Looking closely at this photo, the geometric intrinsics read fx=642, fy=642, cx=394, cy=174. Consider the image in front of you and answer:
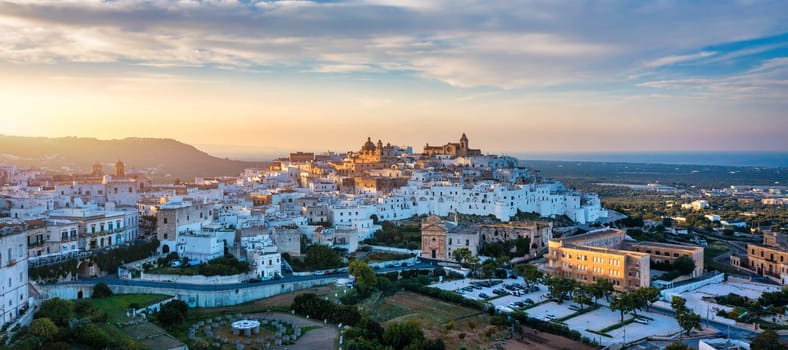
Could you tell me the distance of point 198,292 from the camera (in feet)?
110

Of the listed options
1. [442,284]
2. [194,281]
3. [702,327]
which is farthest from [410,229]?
[702,327]

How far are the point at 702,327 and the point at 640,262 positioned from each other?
7.07m

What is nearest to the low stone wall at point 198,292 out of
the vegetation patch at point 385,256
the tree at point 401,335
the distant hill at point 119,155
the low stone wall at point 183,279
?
the low stone wall at point 183,279

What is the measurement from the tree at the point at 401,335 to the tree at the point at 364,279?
7.71 meters

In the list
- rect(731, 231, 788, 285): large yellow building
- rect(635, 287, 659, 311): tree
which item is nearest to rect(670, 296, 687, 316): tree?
rect(635, 287, 659, 311): tree

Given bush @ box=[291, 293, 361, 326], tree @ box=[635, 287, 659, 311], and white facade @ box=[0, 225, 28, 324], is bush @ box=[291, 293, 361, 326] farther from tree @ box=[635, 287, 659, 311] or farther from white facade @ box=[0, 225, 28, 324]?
tree @ box=[635, 287, 659, 311]

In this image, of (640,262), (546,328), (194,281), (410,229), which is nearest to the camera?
(546,328)

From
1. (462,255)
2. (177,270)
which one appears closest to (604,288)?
(462,255)

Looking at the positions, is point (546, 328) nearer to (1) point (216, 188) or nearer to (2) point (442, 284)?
(2) point (442, 284)

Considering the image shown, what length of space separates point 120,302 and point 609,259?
28102mm

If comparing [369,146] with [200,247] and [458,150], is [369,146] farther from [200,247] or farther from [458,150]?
[200,247]

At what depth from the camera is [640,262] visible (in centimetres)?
3866

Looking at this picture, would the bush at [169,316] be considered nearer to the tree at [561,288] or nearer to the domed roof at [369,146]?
the tree at [561,288]

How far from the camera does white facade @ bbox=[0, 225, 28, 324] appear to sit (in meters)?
25.0
